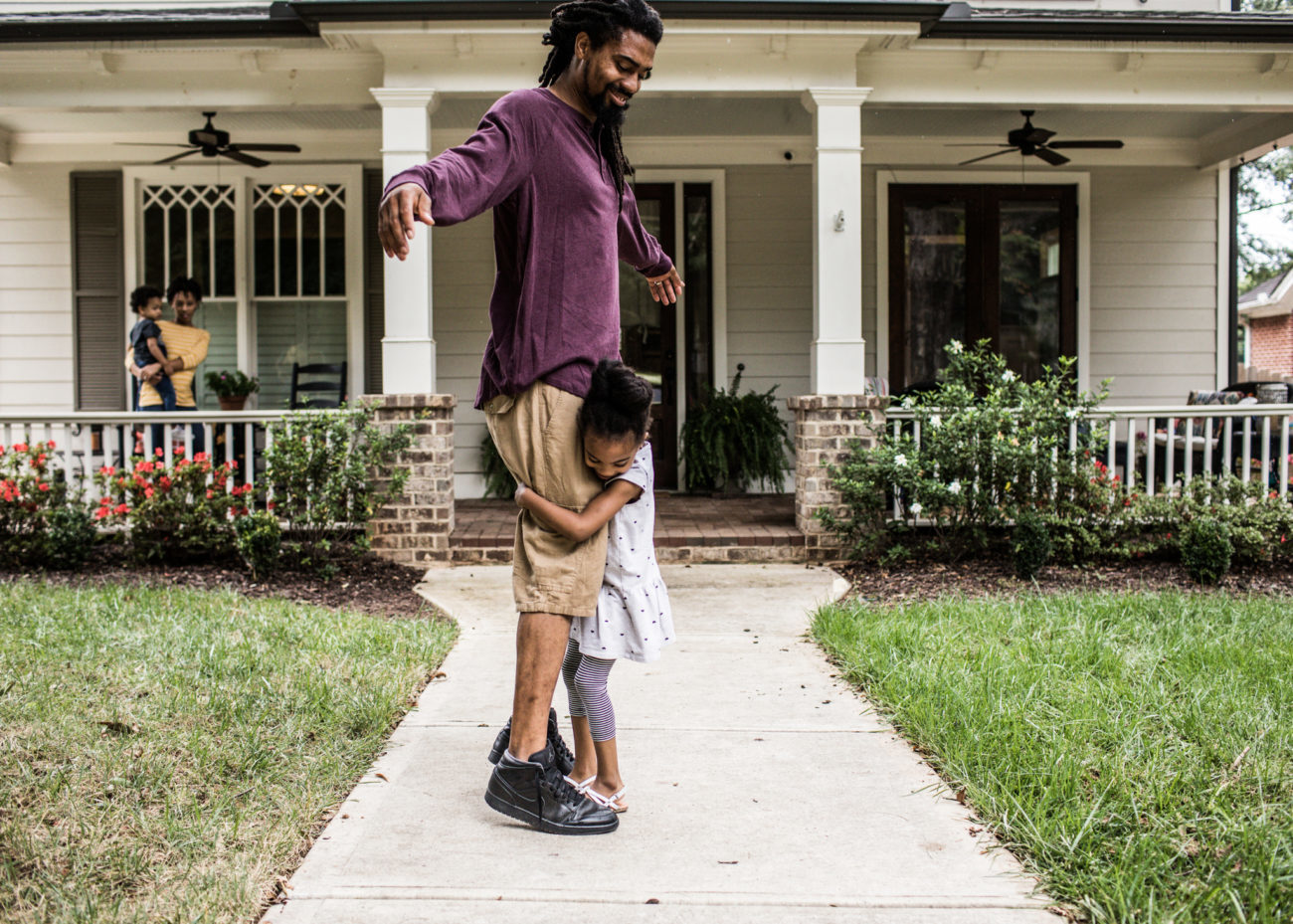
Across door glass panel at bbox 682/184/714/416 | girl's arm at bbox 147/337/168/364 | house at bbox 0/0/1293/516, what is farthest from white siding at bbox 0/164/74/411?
door glass panel at bbox 682/184/714/416

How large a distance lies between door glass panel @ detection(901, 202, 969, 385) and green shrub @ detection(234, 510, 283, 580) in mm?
5160

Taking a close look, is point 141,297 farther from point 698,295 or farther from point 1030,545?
point 1030,545

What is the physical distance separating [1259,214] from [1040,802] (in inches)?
1214

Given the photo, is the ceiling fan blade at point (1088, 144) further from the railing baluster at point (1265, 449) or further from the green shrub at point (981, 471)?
→ the green shrub at point (981, 471)

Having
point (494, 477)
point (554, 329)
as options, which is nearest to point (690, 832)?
point (554, 329)

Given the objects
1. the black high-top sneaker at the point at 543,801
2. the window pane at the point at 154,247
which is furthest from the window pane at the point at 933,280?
the black high-top sneaker at the point at 543,801

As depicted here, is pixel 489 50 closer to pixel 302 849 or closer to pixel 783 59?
pixel 783 59

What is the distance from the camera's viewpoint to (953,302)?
8.54 metres

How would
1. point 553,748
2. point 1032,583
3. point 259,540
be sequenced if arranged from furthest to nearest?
point 259,540
point 1032,583
point 553,748

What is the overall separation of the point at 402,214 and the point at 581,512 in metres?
0.77

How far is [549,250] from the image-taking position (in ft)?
7.56

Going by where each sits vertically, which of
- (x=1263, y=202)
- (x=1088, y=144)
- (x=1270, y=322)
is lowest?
(x=1088, y=144)

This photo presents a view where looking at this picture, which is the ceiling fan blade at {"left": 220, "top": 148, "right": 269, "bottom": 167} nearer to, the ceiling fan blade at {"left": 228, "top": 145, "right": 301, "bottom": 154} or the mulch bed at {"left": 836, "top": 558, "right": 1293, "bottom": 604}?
the ceiling fan blade at {"left": 228, "top": 145, "right": 301, "bottom": 154}

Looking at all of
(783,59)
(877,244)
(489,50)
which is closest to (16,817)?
(489,50)
